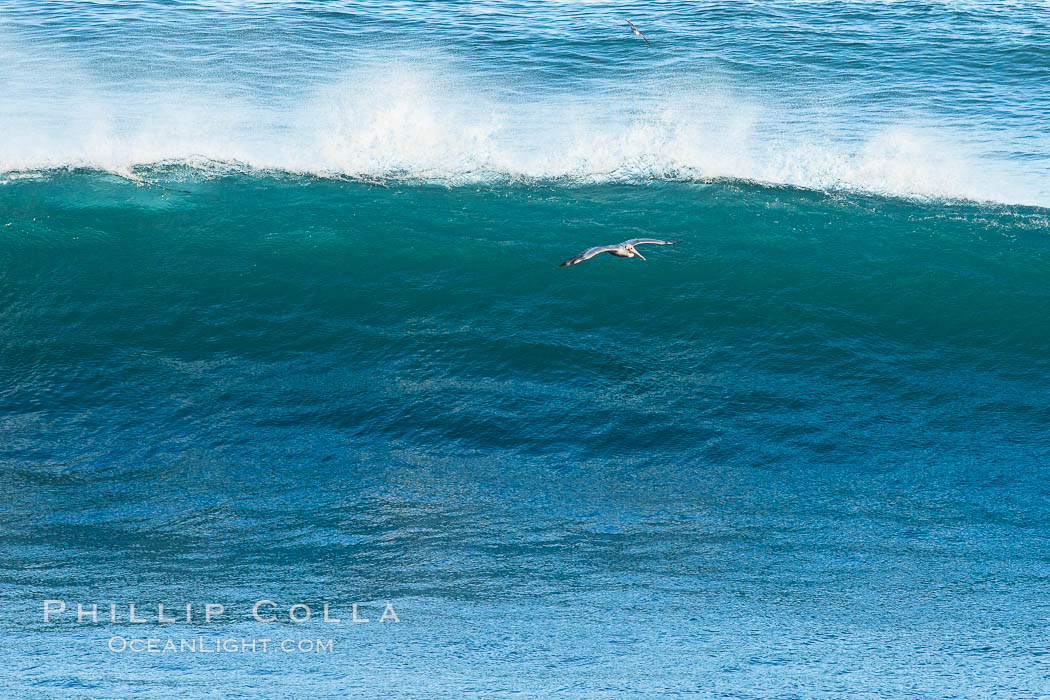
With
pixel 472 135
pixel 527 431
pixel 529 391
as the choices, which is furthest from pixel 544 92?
pixel 527 431

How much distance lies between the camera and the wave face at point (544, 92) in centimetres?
1795

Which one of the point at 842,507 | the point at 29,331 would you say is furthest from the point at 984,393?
the point at 29,331

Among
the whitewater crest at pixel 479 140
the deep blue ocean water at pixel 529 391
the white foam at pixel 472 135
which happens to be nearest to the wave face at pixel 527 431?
the deep blue ocean water at pixel 529 391

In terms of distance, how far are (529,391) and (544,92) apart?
12.0 m

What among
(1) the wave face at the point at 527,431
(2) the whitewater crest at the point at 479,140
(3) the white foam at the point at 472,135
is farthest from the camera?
(3) the white foam at the point at 472,135

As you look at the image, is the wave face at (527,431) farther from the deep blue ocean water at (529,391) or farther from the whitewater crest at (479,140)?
the whitewater crest at (479,140)

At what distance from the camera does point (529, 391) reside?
40.8 ft

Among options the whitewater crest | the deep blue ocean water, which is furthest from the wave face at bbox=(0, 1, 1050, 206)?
the deep blue ocean water

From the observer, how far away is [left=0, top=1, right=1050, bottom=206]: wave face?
18.0 m

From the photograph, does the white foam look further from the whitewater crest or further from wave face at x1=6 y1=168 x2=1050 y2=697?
wave face at x1=6 y1=168 x2=1050 y2=697

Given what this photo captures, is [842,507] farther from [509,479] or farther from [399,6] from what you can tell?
[399,6]

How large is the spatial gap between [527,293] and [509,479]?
382 centimetres

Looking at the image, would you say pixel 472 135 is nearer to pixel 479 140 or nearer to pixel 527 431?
pixel 479 140

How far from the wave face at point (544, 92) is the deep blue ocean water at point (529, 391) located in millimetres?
168
